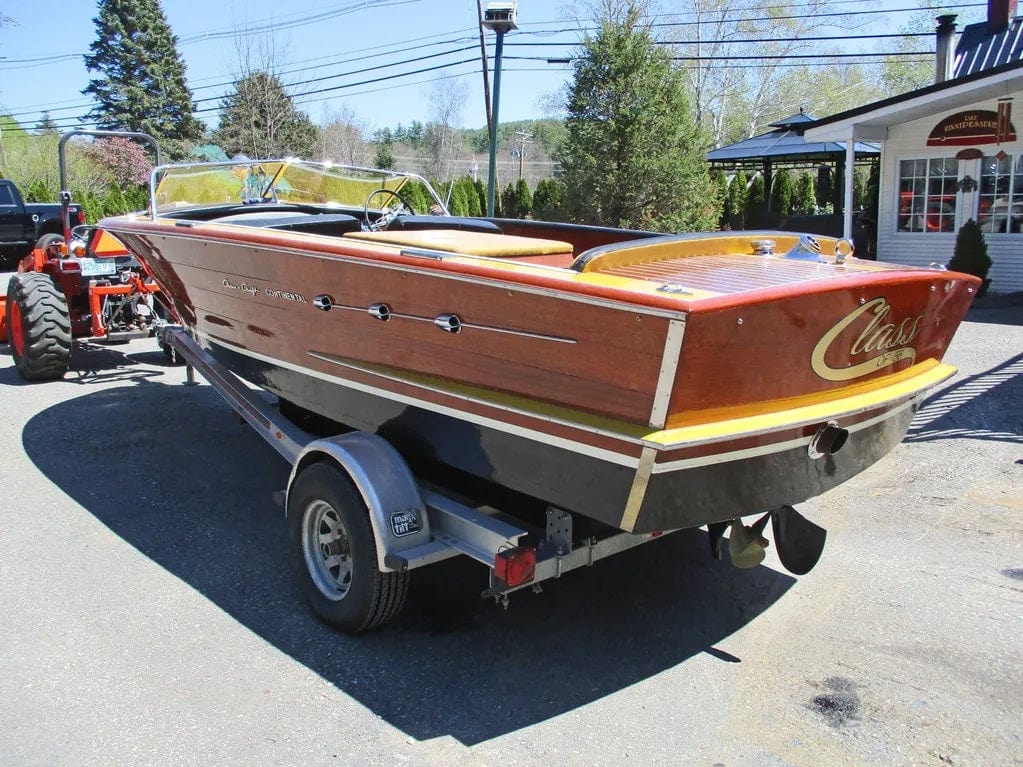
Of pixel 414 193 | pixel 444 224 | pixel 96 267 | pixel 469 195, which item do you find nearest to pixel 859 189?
pixel 469 195

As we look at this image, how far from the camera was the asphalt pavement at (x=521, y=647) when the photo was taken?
283cm

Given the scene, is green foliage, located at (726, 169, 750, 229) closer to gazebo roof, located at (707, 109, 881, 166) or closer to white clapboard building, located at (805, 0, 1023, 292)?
gazebo roof, located at (707, 109, 881, 166)

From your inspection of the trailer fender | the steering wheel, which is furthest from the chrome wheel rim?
the steering wheel

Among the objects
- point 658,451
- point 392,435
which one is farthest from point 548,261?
point 658,451

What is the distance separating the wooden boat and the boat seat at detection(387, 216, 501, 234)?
3.95 ft

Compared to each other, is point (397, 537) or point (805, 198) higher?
point (805, 198)

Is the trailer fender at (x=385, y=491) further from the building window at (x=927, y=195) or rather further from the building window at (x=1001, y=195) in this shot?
the building window at (x=927, y=195)

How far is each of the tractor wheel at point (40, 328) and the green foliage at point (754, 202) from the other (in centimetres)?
1744

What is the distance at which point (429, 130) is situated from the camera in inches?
1912

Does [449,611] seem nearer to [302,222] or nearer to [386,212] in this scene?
[302,222]

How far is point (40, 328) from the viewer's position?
7.34m

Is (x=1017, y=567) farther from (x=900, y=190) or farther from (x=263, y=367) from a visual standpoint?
(x=900, y=190)

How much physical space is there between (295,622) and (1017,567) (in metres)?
3.33

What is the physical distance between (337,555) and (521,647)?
88 cm
